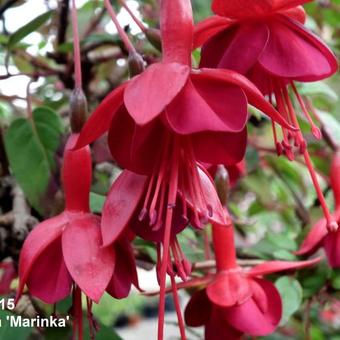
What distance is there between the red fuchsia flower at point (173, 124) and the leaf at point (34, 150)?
0.78 feet

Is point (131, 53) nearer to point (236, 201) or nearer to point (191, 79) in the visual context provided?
point (191, 79)

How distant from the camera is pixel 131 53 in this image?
52 cm

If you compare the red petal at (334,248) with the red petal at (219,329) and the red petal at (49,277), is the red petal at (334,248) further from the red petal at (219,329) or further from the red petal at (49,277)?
the red petal at (49,277)

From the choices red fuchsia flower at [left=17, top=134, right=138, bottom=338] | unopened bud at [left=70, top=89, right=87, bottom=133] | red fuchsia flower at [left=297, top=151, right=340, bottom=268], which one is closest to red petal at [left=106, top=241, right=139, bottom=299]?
red fuchsia flower at [left=17, top=134, right=138, bottom=338]

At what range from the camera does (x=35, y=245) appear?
499 millimetres

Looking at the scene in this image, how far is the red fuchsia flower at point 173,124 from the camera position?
1.42ft

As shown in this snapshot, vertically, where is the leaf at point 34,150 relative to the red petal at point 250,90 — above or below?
below

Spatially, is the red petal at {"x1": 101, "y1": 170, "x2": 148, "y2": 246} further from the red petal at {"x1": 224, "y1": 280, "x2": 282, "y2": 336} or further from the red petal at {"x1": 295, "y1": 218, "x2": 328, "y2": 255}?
the red petal at {"x1": 295, "y1": 218, "x2": 328, "y2": 255}

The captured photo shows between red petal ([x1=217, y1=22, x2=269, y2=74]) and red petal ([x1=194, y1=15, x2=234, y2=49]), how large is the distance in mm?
→ 19

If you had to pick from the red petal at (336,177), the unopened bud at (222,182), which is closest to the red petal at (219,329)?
the unopened bud at (222,182)

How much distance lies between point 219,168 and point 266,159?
648 millimetres

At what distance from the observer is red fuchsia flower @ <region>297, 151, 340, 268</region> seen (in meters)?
0.67

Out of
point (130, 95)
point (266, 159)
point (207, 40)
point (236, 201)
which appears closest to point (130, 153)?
point (130, 95)

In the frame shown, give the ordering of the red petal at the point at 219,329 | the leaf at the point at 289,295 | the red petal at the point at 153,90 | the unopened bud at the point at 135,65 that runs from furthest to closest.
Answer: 1. the leaf at the point at 289,295
2. the red petal at the point at 219,329
3. the unopened bud at the point at 135,65
4. the red petal at the point at 153,90
